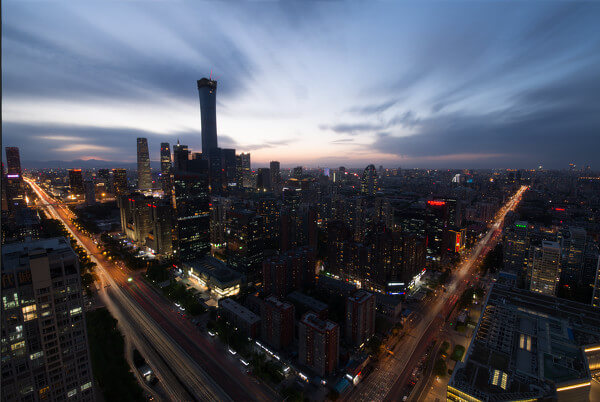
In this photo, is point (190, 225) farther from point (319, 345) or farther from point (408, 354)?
Result: point (408, 354)

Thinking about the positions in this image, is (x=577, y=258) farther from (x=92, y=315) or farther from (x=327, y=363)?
(x=92, y=315)

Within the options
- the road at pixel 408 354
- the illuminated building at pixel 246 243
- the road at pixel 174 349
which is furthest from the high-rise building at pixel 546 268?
the illuminated building at pixel 246 243

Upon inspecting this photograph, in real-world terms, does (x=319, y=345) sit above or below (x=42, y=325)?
below

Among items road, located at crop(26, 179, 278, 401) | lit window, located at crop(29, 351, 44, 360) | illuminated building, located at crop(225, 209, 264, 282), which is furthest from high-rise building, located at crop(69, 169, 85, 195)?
lit window, located at crop(29, 351, 44, 360)

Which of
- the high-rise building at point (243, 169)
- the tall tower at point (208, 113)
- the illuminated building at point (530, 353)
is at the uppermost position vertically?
the tall tower at point (208, 113)

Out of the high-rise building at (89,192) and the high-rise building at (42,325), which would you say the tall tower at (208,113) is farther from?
the high-rise building at (42,325)

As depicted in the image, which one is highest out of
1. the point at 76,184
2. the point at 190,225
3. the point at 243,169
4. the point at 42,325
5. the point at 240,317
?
the point at 243,169

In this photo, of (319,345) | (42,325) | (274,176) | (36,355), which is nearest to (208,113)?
(274,176)
